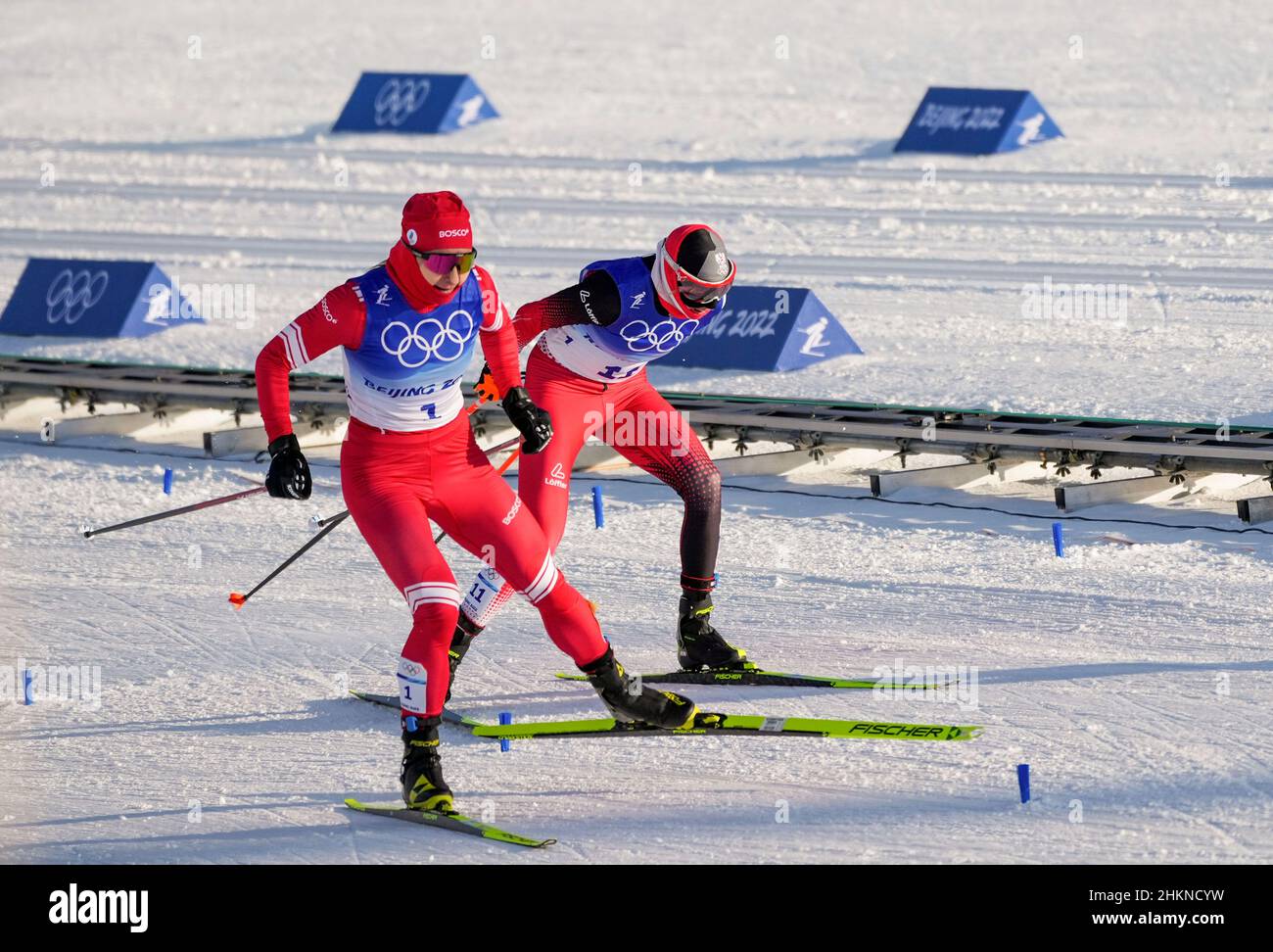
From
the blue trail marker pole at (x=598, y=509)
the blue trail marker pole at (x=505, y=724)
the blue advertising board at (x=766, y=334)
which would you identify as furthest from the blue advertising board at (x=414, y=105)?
the blue trail marker pole at (x=505, y=724)

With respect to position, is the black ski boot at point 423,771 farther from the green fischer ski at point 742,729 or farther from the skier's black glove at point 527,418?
the skier's black glove at point 527,418

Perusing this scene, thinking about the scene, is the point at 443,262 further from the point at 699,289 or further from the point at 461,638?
the point at 461,638

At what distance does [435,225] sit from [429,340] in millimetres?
435

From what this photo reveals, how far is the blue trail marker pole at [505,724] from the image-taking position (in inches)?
328

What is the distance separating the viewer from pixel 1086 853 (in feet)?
22.7

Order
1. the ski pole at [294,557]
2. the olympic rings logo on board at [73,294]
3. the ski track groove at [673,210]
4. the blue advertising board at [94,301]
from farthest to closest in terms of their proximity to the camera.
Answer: the ski track groove at [673,210] → the olympic rings logo on board at [73,294] → the blue advertising board at [94,301] → the ski pole at [294,557]

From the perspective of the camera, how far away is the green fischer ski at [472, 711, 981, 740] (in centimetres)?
820

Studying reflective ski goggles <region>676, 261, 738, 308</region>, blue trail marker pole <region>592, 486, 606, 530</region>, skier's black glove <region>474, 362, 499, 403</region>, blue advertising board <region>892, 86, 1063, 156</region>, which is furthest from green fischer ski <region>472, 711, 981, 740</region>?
blue advertising board <region>892, 86, 1063, 156</region>

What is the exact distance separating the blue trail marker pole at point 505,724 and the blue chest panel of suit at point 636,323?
1.59 metres

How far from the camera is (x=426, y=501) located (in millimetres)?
7836

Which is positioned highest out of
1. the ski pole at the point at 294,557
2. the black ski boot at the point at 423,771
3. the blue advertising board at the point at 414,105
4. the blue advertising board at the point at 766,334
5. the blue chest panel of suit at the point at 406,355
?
the blue advertising board at the point at 414,105

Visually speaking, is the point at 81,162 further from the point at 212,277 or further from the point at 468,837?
the point at 468,837

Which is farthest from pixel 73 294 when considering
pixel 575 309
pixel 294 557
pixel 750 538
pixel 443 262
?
pixel 443 262

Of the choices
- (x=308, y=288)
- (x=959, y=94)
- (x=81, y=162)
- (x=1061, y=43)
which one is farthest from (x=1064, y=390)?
(x=1061, y=43)
